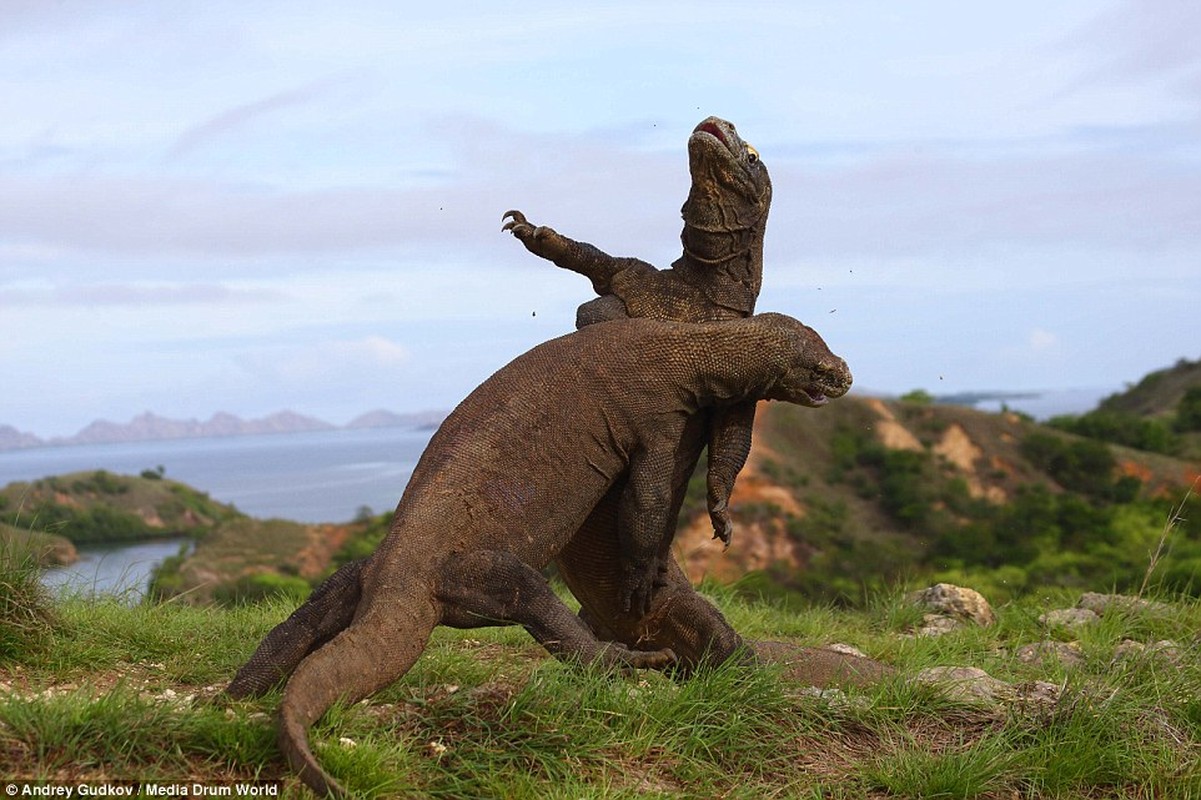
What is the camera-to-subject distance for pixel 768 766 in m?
5.68

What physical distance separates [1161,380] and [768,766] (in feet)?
132

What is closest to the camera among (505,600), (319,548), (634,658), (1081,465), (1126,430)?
(505,600)

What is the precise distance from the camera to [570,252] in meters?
6.88

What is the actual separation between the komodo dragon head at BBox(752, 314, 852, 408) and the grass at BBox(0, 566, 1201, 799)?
132 cm

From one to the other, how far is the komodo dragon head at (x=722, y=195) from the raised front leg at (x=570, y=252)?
0.36m

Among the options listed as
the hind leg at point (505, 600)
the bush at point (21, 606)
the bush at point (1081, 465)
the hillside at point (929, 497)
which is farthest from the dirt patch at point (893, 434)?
the hind leg at point (505, 600)

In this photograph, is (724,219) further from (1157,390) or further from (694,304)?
(1157,390)

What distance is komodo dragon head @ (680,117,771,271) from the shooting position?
21.3ft

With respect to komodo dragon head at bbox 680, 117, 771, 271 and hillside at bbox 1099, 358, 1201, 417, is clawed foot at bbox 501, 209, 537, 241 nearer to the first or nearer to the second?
komodo dragon head at bbox 680, 117, 771, 271

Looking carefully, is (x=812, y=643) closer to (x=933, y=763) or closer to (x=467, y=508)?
(x=933, y=763)

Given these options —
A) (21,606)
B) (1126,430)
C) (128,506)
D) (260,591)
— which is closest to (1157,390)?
(1126,430)

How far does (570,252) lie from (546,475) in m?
1.39

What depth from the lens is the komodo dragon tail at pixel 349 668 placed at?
4707 millimetres

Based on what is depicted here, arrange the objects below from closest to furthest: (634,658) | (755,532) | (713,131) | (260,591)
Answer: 1. (634,658)
2. (713,131)
3. (260,591)
4. (755,532)
